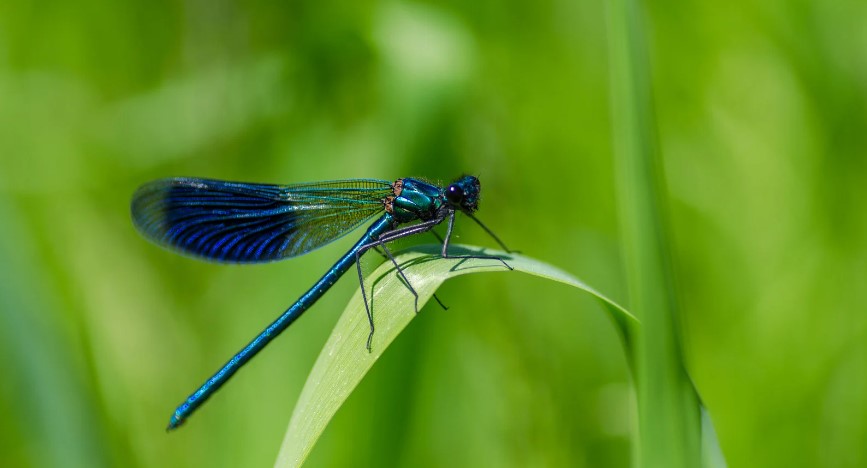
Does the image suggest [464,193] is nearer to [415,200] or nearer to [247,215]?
[415,200]

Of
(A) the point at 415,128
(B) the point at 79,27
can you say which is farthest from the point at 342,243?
(B) the point at 79,27

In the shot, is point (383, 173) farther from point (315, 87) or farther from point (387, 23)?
point (315, 87)

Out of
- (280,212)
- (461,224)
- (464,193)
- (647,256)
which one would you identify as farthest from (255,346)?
(647,256)

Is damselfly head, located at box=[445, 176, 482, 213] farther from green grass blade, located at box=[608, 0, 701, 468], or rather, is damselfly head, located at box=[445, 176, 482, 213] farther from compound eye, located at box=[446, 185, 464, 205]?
green grass blade, located at box=[608, 0, 701, 468]

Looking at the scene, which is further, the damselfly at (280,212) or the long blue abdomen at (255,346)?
the damselfly at (280,212)

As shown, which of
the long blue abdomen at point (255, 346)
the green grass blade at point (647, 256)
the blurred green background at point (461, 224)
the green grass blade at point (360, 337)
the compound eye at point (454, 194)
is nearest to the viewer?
the green grass blade at point (647, 256)

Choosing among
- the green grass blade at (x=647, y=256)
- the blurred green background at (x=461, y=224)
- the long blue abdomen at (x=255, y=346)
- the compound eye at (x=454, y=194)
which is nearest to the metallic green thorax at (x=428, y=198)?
the compound eye at (x=454, y=194)

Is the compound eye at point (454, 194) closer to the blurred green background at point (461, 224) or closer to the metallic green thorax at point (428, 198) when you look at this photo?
the metallic green thorax at point (428, 198)
